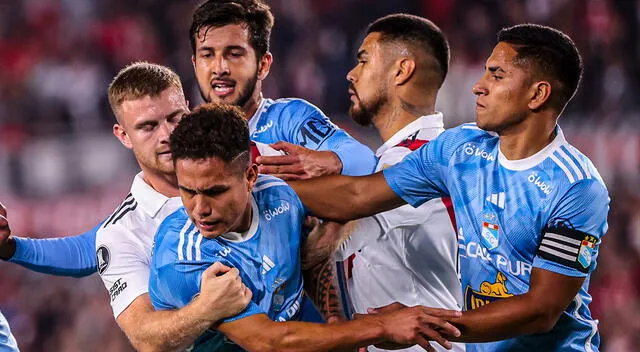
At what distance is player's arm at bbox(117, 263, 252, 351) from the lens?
395 cm

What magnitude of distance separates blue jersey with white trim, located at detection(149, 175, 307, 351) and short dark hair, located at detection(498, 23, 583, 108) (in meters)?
1.14

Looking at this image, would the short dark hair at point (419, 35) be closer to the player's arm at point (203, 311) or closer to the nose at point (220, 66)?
the nose at point (220, 66)

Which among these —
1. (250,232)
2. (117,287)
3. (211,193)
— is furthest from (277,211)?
(117,287)

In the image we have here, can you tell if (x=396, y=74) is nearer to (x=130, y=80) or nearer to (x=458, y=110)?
(x=130, y=80)

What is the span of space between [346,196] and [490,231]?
0.67 m

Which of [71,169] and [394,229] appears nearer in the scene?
[394,229]

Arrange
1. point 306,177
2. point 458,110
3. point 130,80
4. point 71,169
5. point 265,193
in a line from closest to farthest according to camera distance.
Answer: point 265,193 < point 306,177 < point 130,80 < point 458,110 < point 71,169

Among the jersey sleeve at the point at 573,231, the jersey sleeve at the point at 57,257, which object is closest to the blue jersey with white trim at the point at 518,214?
the jersey sleeve at the point at 573,231

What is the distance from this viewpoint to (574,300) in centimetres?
433

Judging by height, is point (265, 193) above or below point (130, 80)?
below

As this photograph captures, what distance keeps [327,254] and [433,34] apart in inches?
65.4

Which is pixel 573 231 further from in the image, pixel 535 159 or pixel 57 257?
pixel 57 257

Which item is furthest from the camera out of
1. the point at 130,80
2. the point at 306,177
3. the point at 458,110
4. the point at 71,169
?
the point at 71,169

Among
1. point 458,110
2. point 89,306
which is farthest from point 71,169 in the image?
point 458,110
